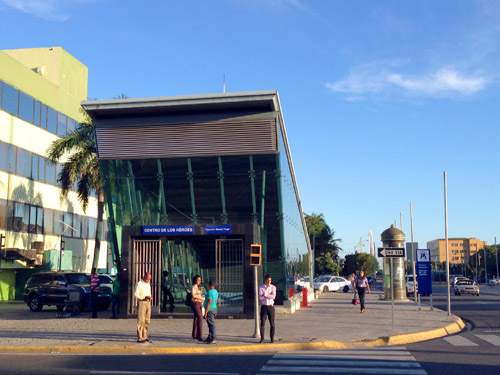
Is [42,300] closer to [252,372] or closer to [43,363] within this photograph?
[43,363]

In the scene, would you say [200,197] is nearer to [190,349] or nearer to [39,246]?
[190,349]

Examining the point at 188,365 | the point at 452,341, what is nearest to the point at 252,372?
the point at 188,365

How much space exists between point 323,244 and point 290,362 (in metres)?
80.8

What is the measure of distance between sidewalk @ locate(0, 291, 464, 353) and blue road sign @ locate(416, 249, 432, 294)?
3.98 meters

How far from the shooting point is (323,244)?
301 ft

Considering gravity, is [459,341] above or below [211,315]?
below

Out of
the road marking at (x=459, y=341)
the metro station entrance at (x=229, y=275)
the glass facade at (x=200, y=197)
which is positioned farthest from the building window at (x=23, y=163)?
the road marking at (x=459, y=341)

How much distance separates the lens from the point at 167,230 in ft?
70.1

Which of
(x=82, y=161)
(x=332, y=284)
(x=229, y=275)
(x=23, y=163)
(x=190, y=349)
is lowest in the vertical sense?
(x=332, y=284)

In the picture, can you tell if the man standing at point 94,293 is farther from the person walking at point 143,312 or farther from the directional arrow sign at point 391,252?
the directional arrow sign at point 391,252

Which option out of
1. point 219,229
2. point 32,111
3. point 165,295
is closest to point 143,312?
point 219,229

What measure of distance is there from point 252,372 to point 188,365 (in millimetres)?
1661

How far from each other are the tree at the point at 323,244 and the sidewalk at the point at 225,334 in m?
63.2

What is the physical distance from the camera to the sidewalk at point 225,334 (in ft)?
45.6
